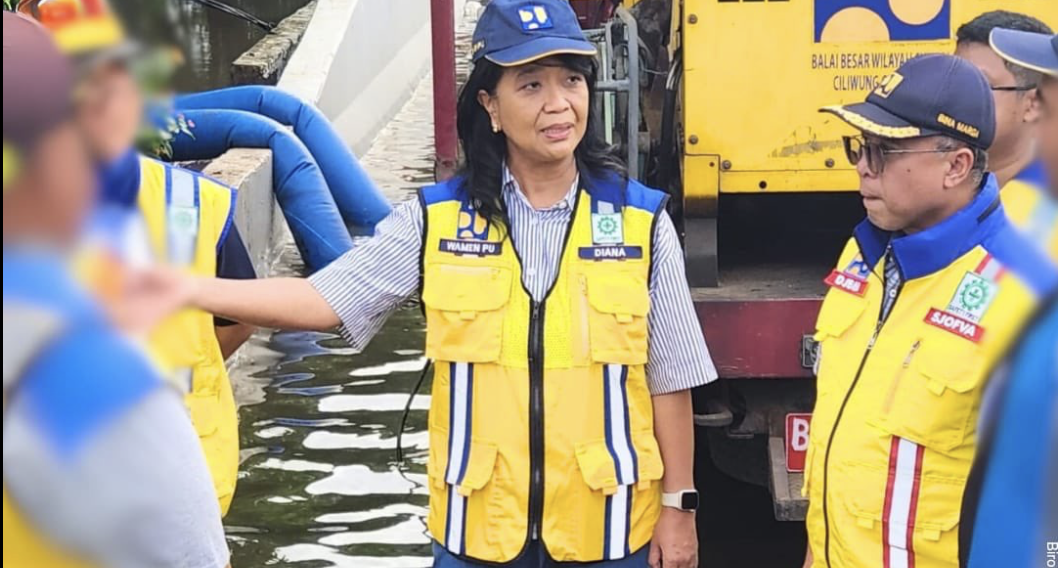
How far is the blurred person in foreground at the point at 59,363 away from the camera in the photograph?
91cm

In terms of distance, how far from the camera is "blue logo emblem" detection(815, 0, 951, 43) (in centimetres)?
380

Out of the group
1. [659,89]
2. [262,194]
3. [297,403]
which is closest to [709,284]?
[659,89]

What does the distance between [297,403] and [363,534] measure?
1.33 meters

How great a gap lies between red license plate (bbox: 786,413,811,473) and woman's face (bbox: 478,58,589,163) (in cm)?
116

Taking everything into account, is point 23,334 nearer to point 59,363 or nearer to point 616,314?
point 59,363

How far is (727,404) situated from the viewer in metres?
3.93

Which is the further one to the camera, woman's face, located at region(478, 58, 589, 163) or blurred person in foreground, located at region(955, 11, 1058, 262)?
woman's face, located at region(478, 58, 589, 163)

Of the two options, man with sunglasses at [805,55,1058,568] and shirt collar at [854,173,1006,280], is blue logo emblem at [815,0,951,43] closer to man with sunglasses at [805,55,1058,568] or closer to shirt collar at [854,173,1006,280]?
man with sunglasses at [805,55,1058,568]

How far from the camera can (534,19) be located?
8.72 feet

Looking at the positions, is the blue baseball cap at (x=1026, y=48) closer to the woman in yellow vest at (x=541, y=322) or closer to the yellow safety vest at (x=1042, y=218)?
the woman in yellow vest at (x=541, y=322)

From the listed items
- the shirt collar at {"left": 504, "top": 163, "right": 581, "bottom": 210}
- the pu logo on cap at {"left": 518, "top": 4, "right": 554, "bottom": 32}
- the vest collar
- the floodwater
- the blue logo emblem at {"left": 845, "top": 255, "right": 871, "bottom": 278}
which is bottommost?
the floodwater

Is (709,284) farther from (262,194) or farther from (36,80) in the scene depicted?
(262,194)

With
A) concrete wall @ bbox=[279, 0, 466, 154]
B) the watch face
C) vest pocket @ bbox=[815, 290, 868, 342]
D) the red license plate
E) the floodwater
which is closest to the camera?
vest pocket @ bbox=[815, 290, 868, 342]

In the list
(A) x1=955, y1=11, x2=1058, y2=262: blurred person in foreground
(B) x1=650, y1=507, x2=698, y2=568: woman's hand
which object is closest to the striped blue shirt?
(B) x1=650, y1=507, x2=698, y2=568: woman's hand
